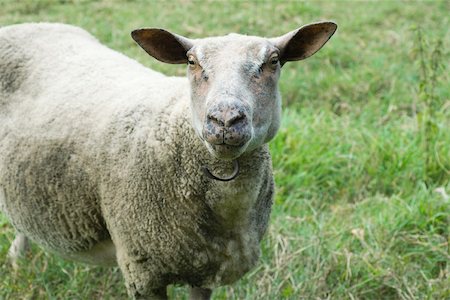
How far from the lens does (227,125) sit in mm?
2301

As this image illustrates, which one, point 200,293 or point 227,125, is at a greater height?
point 227,125

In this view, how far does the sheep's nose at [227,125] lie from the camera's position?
2305 mm

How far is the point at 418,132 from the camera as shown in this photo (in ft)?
15.9

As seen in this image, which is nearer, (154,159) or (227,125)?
(227,125)

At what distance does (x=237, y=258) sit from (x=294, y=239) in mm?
1071

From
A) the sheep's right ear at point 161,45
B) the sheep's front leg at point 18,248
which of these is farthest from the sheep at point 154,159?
the sheep's front leg at point 18,248

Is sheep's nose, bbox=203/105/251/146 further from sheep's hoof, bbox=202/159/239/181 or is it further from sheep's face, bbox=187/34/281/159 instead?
sheep's hoof, bbox=202/159/239/181

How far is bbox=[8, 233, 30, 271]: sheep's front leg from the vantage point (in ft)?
12.8

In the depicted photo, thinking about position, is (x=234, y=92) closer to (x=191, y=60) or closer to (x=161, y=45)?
(x=191, y=60)

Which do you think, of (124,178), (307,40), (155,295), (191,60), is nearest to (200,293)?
(155,295)

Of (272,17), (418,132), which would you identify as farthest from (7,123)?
(272,17)

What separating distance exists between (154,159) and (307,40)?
817 millimetres

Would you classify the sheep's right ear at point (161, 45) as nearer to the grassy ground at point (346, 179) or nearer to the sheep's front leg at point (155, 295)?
the sheep's front leg at point (155, 295)

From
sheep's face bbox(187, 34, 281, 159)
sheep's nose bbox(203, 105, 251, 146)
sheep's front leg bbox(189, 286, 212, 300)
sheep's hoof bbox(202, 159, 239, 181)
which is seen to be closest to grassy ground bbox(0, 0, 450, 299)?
sheep's front leg bbox(189, 286, 212, 300)
